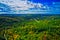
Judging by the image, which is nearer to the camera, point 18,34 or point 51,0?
point 18,34

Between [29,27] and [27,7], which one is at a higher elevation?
[27,7]

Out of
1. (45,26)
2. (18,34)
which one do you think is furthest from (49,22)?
(18,34)

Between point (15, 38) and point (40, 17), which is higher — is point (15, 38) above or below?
below

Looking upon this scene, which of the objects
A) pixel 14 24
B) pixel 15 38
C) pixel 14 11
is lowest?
pixel 15 38

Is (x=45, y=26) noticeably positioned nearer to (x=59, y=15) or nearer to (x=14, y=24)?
(x=59, y=15)

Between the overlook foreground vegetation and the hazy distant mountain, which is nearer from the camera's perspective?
the overlook foreground vegetation

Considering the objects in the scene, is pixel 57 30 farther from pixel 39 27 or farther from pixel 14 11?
pixel 14 11

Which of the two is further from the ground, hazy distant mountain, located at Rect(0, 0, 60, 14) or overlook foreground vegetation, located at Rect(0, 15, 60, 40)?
hazy distant mountain, located at Rect(0, 0, 60, 14)
